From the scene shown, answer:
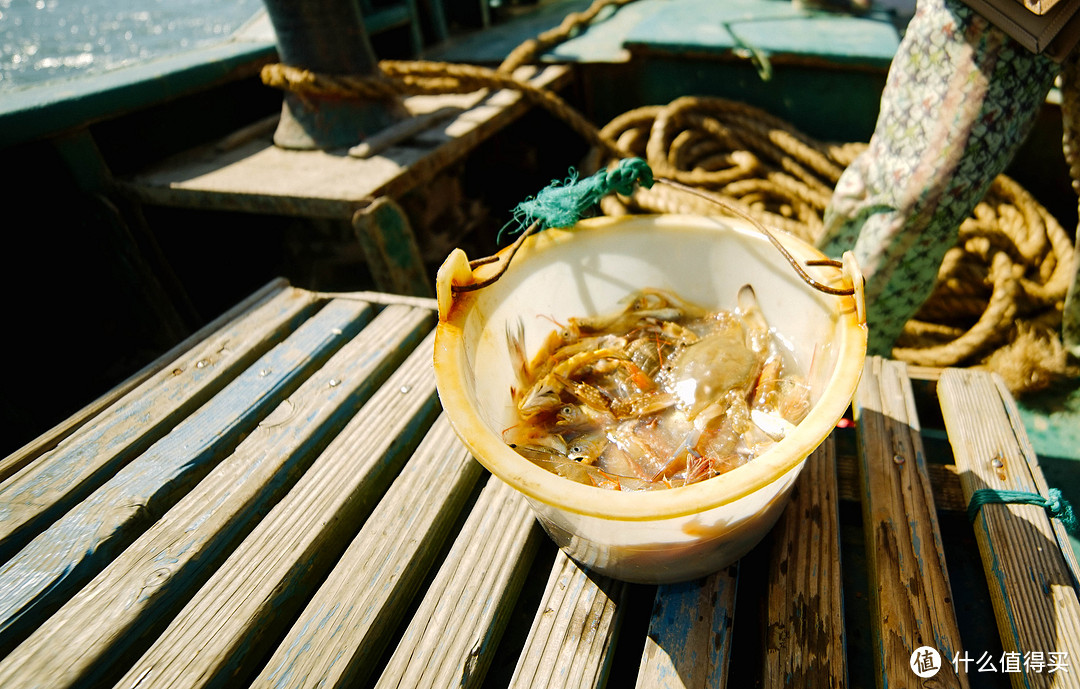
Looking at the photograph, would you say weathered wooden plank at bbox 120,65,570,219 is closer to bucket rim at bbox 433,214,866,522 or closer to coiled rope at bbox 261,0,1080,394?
coiled rope at bbox 261,0,1080,394

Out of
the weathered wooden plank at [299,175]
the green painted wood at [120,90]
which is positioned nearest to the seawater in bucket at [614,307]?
the weathered wooden plank at [299,175]

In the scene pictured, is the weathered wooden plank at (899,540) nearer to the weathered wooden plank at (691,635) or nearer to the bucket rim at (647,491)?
the weathered wooden plank at (691,635)

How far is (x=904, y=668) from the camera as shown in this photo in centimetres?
93

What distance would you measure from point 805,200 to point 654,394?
5.89 ft

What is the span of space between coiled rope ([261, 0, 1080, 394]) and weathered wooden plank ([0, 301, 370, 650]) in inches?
48.5

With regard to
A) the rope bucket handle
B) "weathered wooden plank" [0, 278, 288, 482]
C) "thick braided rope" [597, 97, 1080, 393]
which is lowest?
"thick braided rope" [597, 97, 1080, 393]

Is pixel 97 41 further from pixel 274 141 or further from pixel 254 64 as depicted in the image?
pixel 274 141

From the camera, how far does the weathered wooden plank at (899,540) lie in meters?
0.96

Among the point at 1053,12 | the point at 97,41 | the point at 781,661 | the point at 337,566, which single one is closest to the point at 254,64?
the point at 97,41

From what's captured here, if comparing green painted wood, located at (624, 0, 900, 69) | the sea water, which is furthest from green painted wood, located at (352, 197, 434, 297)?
the sea water

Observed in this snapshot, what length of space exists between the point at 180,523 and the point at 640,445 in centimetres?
97

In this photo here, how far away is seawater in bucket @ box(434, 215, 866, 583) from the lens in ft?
2.70

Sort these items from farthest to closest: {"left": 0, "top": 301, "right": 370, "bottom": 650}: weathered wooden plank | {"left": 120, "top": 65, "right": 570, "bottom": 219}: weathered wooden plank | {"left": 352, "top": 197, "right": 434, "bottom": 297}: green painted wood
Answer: {"left": 120, "top": 65, "right": 570, "bottom": 219}: weathered wooden plank, {"left": 352, "top": 197, "right": 434, "bottom": 297}: green painted wood, {"left": 0, "top": 301, "right": 370, "bottom": 650}: weathered wooden plank

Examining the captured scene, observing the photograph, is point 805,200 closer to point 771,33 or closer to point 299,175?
point 771,33
